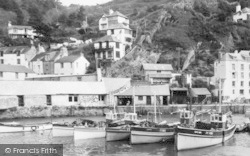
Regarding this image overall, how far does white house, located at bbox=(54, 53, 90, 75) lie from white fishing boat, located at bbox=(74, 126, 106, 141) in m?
Answer: 44.6

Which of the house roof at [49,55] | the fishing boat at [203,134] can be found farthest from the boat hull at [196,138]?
the house roof at [49,55]

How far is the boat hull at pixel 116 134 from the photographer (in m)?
42.5

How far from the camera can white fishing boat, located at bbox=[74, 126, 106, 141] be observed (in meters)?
43.3

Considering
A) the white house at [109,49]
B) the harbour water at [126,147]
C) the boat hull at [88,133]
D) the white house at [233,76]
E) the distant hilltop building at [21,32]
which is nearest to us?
the harbour water at [126,147]

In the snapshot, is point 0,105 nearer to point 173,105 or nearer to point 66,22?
point 173,105

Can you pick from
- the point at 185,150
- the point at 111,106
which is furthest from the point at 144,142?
the point at 111,106

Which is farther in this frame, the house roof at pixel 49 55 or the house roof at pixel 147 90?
the house roof at pixel 49 55

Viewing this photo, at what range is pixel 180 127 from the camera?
3675cm

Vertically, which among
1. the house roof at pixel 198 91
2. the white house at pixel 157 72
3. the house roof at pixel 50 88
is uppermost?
the white house at pixel 157 72

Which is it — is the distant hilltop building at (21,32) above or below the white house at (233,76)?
above

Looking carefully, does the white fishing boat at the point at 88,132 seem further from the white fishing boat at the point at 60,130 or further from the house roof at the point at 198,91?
the house roof at the point at 198,91

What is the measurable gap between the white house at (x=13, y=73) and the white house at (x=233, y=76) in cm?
4306

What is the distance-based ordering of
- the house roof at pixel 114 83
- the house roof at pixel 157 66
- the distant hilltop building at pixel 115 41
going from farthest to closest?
the distant hilltop building at pixel 115 41 → the house roof at pixel 157 66 → the house roof at pixel 114 83

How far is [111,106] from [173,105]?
12019 mm
